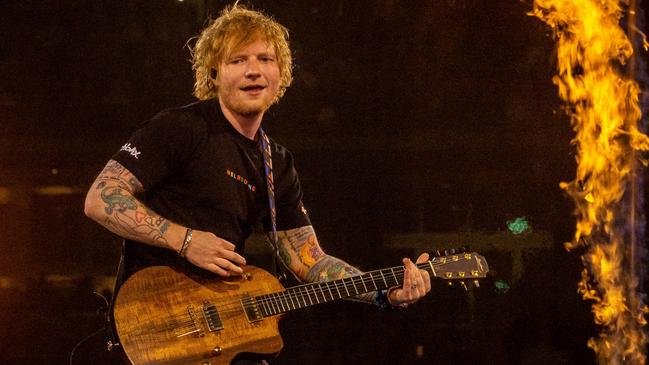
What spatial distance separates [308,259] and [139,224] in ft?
3.05

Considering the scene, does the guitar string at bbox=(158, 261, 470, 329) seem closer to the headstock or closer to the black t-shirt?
the headstock

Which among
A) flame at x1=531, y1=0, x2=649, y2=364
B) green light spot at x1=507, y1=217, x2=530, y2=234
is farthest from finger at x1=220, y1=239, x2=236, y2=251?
flame at x1=531, y1=0, x2=649, y2=364

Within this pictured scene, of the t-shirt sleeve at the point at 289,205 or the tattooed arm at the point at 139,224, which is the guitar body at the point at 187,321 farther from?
the t-shirt sleeve at the point at 289,205

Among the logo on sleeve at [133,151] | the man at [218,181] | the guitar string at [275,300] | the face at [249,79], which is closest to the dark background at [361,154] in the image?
the man at [218,181]

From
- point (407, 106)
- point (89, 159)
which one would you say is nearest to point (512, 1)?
point (407, 106)

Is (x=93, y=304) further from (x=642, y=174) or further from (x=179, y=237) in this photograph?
(x=642, y=174)

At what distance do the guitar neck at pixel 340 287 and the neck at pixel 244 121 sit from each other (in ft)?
2.42

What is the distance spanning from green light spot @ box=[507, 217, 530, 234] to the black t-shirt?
2.18 meters

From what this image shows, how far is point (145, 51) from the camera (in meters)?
4.61

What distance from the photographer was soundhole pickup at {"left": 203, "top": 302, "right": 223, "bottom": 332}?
9.50ft

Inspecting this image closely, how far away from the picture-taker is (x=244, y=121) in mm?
3322

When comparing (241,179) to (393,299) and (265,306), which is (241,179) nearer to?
(265,306)

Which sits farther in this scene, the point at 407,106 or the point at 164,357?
the point at 407,106

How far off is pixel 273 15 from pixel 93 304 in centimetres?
215
